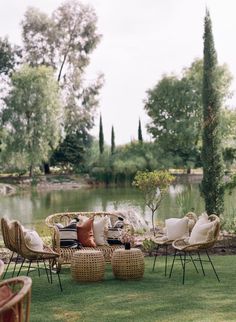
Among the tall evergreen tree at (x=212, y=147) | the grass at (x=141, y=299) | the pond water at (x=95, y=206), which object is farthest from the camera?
the pond water at (x=95, y=206)

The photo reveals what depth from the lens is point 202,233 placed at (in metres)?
5.54

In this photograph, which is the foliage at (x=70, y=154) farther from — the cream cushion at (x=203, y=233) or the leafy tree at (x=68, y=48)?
the cream cushion at (x=203, y=233)

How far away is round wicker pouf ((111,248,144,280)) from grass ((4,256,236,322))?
0.09m

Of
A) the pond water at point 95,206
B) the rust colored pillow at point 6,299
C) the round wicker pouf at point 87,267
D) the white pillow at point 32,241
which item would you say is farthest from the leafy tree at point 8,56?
the rust colored pillow at point 6,299

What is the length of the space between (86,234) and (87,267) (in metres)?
0.96

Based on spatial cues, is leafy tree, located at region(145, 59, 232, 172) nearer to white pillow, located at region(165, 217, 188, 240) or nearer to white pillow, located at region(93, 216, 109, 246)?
white pillow, located at region(93, 216, 109, 246)

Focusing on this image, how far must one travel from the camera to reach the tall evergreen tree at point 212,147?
34.9 feet

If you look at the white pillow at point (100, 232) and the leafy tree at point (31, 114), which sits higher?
the leafy tree at point (31, 114)

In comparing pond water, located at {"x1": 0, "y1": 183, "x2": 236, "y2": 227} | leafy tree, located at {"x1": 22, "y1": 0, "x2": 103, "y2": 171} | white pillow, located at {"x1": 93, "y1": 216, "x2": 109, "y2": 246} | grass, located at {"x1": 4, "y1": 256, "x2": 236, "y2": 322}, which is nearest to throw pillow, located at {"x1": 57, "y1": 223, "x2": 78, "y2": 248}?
white pillow, located at {"x1": 93, "y1": 216, "x2": 109, "y2": 246}

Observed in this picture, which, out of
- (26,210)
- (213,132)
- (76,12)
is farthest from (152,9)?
(76,12)

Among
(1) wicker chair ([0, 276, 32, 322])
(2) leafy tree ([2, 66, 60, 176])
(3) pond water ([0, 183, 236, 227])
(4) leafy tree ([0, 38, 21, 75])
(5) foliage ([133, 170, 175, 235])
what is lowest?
(3) pond water ([0, 183, 236, 227])

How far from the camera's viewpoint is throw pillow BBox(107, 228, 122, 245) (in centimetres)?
652

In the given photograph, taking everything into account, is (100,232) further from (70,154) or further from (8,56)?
(8,56)

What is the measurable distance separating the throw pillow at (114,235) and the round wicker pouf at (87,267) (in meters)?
0.98
